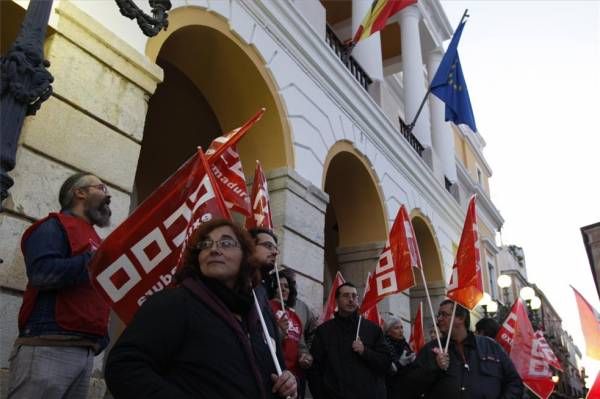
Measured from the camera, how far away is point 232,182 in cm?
408

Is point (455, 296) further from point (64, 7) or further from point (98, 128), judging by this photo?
point (64, 7)

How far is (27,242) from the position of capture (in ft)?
8.52

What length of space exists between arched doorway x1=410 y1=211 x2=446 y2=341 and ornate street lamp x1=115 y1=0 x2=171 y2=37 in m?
9.07

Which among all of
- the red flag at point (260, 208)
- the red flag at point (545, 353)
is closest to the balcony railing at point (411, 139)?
the red flag at point (545, 353)

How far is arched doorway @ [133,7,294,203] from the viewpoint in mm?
6367

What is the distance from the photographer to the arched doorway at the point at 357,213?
9.61 m

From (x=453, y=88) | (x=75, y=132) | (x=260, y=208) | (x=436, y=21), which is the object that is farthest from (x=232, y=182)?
(x=436, y=21)

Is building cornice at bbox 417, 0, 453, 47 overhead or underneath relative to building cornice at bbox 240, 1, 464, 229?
overhead

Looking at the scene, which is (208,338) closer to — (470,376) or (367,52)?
(470,376)

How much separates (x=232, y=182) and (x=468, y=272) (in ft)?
8.63

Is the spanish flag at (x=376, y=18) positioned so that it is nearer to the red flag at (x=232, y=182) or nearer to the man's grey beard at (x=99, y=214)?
the red flag at (x=232, y=182)

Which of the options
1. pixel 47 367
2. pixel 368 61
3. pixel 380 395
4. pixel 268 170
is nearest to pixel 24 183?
pixel 47 367

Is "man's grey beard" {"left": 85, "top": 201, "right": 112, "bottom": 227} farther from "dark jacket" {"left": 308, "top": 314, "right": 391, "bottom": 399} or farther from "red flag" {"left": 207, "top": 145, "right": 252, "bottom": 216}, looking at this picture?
"dark jacket" {"left": 308, "top": 314, "right": 391, "bottom": 399}

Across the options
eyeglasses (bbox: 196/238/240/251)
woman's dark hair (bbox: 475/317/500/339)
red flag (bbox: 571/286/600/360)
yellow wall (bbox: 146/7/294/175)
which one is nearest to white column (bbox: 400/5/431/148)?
red flag (bbox: 571/286/600/360)
